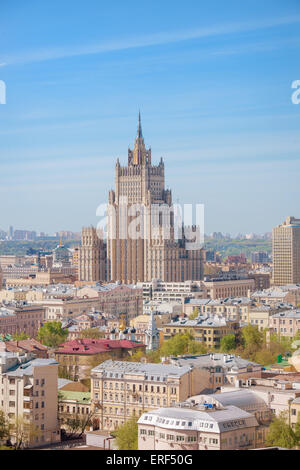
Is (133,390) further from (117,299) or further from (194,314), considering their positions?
(117,299)

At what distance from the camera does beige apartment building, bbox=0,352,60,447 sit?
26.1 meters

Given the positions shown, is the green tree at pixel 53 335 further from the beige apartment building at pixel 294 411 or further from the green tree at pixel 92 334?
the beige apartment building at pixel 294 411

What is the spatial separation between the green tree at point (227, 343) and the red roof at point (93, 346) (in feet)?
10.9

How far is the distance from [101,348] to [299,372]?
7755 mm

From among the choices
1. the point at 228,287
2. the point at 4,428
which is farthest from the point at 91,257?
the point at 4,428

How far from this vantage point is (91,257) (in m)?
68.6

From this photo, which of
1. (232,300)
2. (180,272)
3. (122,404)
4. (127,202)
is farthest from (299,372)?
(127,202)

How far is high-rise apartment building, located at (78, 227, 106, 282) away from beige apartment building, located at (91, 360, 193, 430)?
39.3 m

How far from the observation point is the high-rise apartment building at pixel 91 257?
68562 millimetres

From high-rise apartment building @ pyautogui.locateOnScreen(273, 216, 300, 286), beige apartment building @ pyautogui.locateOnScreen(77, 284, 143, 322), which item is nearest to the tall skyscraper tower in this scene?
beige apartment building @ pyautogui.locateOnScreen(77, 284, 143, 322)

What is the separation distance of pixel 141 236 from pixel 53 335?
83.0 feet

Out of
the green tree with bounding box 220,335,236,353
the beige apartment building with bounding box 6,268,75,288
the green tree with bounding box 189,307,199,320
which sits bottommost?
the green tree with bounding box 220,335,236,353

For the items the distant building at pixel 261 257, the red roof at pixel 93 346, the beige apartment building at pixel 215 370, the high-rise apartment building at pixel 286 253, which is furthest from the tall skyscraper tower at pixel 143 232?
the distant building at pixel 261 257

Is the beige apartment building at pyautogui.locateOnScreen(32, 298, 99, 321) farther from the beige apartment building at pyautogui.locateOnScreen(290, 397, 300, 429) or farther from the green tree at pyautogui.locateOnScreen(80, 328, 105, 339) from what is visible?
the beige apartment building at pyautogui.locateOnScreen(290, 397, 300, 429)
